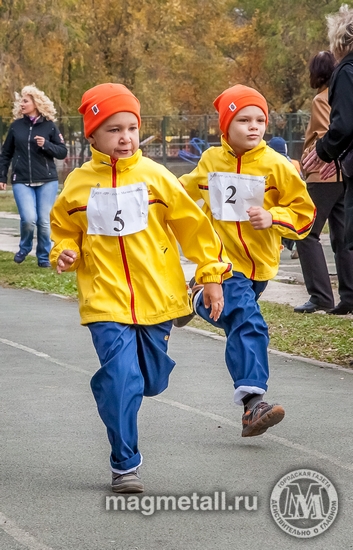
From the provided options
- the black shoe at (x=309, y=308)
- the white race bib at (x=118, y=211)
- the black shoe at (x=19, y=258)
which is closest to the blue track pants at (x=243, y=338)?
the white race bib at (x=118, y=211)

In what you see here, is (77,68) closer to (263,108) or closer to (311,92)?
(311,92)

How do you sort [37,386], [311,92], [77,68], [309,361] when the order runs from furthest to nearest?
[311,92] < [77,68] < [309,361] < [37,386]

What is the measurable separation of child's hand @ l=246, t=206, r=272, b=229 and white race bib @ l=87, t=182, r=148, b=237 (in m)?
1.01

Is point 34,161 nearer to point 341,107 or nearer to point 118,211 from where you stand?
point 341,107

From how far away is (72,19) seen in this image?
121 ft

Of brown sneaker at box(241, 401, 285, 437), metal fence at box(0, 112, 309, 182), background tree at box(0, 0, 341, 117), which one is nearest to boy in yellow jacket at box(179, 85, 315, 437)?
brown sneaker at box(241, 401, 285, 437)

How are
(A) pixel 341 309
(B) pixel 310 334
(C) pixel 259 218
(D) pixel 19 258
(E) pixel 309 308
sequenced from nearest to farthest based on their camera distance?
(C) pixel 259 218 < (B) pixel 310 334 < (A) pixel 341 309 < (E) pixel 309 308 < (D) pixel 19 258

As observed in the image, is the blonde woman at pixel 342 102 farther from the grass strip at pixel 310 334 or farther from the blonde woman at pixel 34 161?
the blonde woman at pixel 34 161

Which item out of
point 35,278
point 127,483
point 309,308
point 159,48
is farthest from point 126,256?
point 159,48

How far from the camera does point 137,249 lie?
4977 millimetres

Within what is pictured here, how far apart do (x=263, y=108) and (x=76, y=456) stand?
2175 millimetres

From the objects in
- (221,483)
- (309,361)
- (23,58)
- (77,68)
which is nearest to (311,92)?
(77,68)

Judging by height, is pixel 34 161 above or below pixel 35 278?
above

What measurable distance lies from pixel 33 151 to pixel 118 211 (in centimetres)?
890
